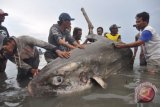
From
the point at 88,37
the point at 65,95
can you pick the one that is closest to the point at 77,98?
the point at 65,95

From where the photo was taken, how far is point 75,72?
5.66m

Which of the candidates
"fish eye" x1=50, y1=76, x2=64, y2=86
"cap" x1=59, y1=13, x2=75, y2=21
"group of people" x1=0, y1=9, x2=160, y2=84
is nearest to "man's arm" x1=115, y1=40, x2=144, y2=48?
"group of people" x1=0, y1=9, x2=160, y2=84

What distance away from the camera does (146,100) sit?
10.9ft

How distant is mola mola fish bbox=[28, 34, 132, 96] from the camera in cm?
541

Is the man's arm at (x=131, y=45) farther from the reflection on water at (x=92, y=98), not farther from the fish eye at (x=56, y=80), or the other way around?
the fish eye at (x=56, y=80)

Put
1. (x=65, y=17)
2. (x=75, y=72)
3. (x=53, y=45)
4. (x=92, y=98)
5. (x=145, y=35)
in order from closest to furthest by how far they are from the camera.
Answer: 1. (x=92, y=98)
2. (x=75, y=72)
3. (x=145, y=35)
4. (x=53, y=45)
5. (x=65, y=17)

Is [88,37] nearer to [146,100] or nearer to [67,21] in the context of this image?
[67,21]

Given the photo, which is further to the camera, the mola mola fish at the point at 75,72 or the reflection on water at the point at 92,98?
the mola mola fish at the point at 75,72

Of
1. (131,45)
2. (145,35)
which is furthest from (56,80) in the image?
(145,35)

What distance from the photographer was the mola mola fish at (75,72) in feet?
17.7

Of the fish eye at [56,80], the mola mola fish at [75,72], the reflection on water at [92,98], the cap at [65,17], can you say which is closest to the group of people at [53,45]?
the cap at [65,17]

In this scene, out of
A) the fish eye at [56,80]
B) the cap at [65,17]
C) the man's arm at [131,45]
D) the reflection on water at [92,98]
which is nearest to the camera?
the reflection on water at [92,98]

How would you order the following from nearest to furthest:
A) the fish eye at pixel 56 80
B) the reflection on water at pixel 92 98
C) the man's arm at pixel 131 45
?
the reflection on water at pixel 92 98 < the fish eye at pixel 56 80 < the man's arm at pixel 131 45

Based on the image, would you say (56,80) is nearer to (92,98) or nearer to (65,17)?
(92,98)
